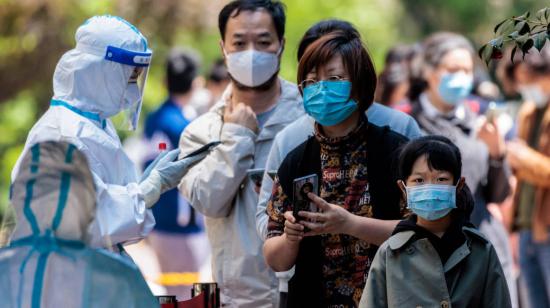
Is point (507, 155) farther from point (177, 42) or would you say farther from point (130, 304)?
point (177, 42)

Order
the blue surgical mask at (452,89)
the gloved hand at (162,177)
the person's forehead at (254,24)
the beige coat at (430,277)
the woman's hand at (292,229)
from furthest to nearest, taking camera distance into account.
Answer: the blue surgical mask at (452,89) < the person's forehead at (254,24) < the gloved hand at (162,177) < the woman's hand at (292,229) < the beige coat at (430,277)

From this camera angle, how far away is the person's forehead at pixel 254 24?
732 centimetres

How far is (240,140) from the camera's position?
7023mm

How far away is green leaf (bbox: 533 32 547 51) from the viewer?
5.15 meters

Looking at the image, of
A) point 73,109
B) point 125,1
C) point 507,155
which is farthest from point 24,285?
point 125,1

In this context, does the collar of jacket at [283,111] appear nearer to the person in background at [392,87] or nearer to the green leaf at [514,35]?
the green leaf at [514,35]

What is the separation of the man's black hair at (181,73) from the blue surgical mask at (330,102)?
6040mm

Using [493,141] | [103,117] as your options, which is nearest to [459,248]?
[103,117]

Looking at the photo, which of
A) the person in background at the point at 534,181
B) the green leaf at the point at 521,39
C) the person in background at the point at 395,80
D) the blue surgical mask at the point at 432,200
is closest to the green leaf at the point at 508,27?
the green leaf at the point at 521,39

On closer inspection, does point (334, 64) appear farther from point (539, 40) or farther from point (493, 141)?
point (493, 141)

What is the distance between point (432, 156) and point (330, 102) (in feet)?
1.75

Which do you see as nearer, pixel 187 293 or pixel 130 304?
pixel 130 304

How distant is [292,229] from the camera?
5.71 metres

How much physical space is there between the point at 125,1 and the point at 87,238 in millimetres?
14826
